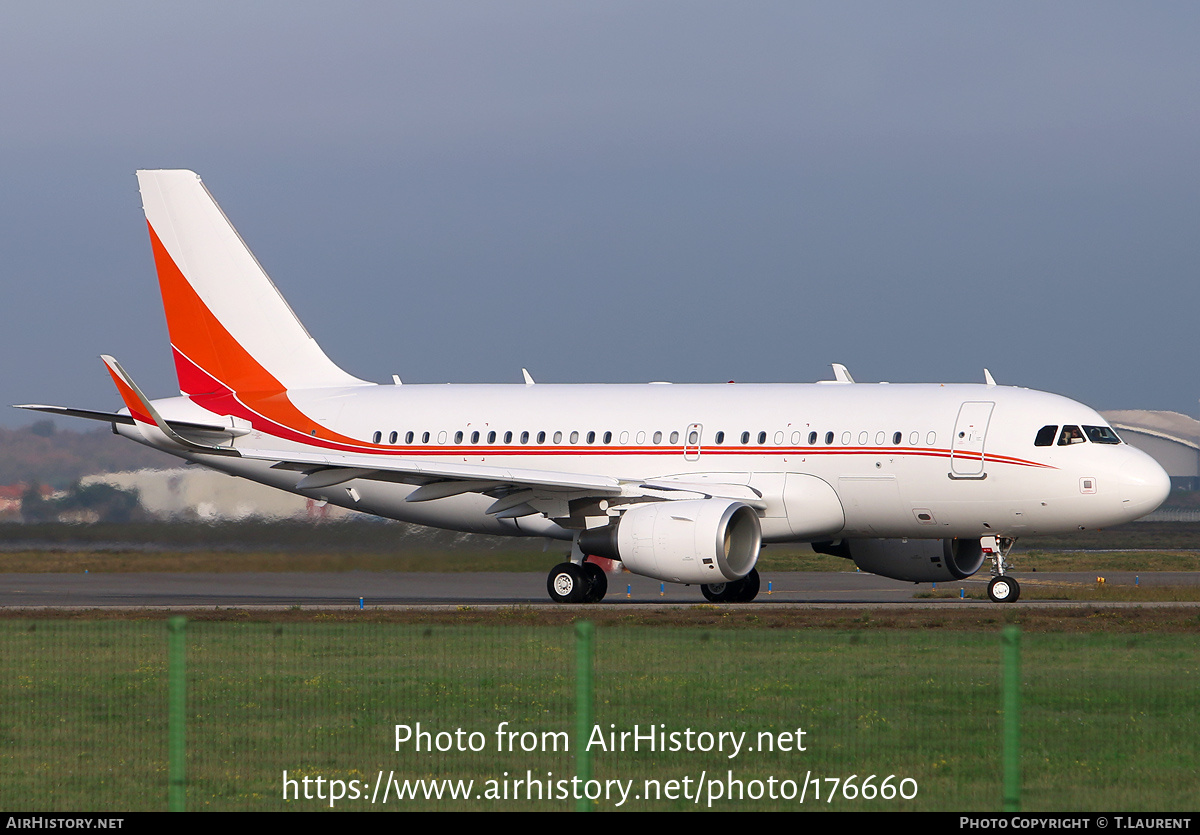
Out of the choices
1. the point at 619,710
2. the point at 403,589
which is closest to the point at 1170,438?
the point at 403,589

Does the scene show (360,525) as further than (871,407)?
Yes

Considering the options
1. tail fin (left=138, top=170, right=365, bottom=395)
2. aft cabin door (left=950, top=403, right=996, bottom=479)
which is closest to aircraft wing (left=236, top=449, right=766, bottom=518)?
aft cabin door (left=950, top=403, right=996, bottom=479)

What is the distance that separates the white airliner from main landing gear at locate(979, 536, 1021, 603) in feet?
0.19

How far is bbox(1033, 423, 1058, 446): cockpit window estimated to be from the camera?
95.8ft

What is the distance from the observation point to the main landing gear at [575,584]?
3139cm

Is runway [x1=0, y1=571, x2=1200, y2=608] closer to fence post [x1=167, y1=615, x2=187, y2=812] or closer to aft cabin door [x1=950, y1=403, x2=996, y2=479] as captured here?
aft cabin door [x1=950, y1=403, x2=996, y2=479]

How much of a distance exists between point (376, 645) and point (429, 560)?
16143mm

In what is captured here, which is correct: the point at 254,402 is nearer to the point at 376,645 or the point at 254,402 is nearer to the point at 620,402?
the point at 620,402

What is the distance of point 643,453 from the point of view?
3203 cm

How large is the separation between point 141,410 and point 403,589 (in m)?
9.61

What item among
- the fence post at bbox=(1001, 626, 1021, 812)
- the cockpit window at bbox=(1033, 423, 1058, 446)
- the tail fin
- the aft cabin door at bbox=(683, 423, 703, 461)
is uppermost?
the tail fin

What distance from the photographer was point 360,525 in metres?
38.4

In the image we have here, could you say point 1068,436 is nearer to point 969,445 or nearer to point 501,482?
point 969,445
